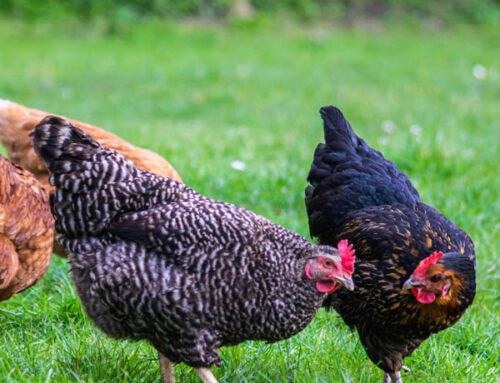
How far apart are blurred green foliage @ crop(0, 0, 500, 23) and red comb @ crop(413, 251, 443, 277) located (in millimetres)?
12470

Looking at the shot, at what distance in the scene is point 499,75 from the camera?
1170cm

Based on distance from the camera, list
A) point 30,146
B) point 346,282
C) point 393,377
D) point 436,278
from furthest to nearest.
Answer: point 30,146, point 393,377, point 436,278, point 346,282

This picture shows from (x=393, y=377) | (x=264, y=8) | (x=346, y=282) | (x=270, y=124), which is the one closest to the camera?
(x=346, y=282)

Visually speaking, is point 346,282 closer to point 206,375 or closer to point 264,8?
point 206,375

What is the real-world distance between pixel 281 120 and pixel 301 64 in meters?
3.92

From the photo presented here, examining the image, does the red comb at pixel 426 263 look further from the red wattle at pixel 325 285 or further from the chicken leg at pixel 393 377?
the chicken leg at pixel 393 377

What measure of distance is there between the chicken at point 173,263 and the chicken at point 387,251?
444 mm

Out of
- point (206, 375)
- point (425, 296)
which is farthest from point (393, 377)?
point (206, 375)

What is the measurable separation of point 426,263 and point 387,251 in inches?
12.6

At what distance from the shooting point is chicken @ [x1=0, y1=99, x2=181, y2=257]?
13.7ft

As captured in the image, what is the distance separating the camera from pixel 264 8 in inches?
630

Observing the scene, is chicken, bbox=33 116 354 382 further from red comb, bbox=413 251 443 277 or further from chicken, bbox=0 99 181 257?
chicken, bbox=0 99 181 257

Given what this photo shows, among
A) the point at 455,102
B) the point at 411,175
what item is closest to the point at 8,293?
the point at 411,175

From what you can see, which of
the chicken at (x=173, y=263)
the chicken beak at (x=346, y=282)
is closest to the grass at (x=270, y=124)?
the chicken at (x=173, y=263)
